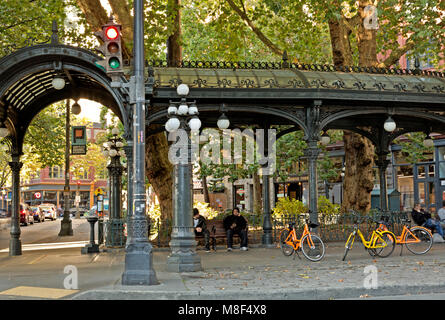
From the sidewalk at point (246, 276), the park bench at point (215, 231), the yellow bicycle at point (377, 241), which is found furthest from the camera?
the park bench at point (215, 231)

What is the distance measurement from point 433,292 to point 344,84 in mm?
7037

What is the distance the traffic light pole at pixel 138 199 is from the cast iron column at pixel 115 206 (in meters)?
6.92

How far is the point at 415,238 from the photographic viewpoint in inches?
574

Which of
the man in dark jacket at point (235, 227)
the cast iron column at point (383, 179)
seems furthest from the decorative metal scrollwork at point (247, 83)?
the cast iron column at point (383, 179)

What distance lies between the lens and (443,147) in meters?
33.2

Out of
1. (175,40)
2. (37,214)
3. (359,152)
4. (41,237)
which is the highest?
(175,40)

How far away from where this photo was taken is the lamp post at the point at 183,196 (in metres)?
11.9

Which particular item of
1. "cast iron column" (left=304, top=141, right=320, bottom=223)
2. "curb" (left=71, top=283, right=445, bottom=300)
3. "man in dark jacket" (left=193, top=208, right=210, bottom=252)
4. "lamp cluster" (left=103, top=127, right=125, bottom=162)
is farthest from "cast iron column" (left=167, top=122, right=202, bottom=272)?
"lamp cluster" (left=103, top=127, right=125, bottom=162)

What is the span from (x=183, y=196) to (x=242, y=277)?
247 cm

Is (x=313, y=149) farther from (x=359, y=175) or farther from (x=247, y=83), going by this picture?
(x=359, y=175)

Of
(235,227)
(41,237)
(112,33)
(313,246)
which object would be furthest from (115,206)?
(41,237)

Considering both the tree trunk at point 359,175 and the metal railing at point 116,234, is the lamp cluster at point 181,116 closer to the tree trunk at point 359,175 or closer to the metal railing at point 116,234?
the metal railing at point 116,234

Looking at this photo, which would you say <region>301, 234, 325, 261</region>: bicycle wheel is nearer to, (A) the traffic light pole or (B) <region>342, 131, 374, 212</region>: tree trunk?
(A) the traffic light pole
